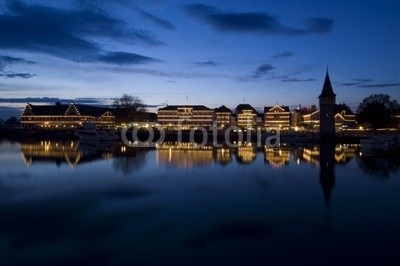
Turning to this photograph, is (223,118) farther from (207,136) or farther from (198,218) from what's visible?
(198,218)

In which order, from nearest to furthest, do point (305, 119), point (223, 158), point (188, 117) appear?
point (223, 158)
point (188, 117)
point (305, 119)

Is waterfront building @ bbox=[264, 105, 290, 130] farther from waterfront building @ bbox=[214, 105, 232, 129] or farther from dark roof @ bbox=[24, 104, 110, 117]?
dark roof @ bbox=[24, 104, 110, 117]

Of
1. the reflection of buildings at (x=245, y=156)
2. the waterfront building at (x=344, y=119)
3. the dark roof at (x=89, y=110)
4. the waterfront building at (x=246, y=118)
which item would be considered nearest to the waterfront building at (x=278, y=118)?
the waterfront building at (x=246, y=118)

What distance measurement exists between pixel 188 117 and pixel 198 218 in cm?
8363

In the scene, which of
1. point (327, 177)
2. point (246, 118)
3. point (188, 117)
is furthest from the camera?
point (246, 118)

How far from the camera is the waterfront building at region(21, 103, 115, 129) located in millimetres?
90625

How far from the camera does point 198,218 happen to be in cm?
1279

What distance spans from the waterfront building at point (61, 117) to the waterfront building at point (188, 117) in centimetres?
1335

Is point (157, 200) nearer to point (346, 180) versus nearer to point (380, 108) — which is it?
point (346, 180)

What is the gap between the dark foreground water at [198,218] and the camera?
954 centimetres

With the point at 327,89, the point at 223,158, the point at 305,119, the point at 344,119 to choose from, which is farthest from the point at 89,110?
the point at 223,158

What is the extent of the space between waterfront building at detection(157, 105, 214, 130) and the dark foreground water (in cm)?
7229

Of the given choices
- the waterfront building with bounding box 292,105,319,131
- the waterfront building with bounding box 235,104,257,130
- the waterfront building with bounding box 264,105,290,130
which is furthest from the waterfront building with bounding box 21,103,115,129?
the waterfront building with bounding box 292,105,319,131

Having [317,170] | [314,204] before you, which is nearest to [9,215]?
[314,204]
